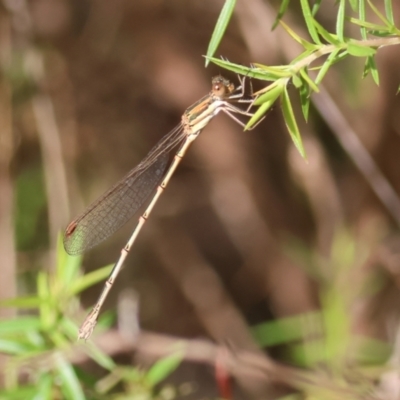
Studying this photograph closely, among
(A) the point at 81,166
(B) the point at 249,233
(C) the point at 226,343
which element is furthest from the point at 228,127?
(C) the point at 226,343

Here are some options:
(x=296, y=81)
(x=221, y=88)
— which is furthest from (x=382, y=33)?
(x=221, y=88)

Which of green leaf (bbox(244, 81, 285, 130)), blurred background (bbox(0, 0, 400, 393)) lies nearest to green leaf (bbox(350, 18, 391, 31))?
green leaf (bbox(244, 81, 285, 130))

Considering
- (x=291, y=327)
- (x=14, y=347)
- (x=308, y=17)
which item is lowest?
(x=291, y=327)

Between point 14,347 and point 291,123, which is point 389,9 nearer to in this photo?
point 291,123

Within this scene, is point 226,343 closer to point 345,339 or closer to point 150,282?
point 345,339

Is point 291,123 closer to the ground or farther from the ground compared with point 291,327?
farther from the ground

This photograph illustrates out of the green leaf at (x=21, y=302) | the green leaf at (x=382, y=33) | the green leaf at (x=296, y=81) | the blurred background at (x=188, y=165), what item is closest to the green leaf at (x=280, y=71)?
the green leaf at (x=296, y=81)

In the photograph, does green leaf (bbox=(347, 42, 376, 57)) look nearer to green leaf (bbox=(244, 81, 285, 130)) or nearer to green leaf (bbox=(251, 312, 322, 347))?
green leaf (bbox=(244, 81, 285, 130))
